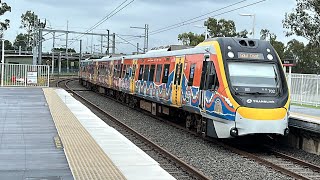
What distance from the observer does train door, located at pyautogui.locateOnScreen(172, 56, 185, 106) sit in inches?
690

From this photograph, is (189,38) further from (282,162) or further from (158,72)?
(282,162)

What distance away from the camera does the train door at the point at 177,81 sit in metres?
17.5

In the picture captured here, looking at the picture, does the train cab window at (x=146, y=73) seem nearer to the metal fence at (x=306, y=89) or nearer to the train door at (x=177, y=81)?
the train door at (x=177, y=81)

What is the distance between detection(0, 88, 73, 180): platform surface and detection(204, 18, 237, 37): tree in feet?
152

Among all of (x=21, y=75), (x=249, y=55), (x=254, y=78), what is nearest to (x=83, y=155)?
(x=254, y=78)

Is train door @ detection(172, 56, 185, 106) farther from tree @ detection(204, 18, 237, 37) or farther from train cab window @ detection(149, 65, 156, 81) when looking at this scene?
tree @ detection(204, 18, 237, 37)

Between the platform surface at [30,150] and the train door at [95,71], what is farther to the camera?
the train door at [95,71]

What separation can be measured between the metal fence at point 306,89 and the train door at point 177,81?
10.0 meters

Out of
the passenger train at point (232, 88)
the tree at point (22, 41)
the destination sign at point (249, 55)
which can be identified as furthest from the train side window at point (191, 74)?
the tree at point (22, 41)

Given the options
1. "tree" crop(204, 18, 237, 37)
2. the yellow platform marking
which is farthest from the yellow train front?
"tree" crop(204, 18, 237, 37)

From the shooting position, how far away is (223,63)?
13617 mm

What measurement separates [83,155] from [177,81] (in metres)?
8.01

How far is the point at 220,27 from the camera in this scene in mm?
63594

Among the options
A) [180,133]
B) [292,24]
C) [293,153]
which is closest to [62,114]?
[180,133]
